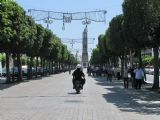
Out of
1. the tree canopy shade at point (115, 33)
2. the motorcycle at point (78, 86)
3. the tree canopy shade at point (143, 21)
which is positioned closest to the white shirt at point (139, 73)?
the tree canopy shade at point (143, 21)

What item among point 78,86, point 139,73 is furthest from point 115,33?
point 78,86

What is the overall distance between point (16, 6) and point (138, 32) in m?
15.0

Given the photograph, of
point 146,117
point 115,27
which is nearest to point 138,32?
point 146,117

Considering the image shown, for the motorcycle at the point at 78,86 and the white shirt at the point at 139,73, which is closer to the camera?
the motorcycle at the point at 78,86

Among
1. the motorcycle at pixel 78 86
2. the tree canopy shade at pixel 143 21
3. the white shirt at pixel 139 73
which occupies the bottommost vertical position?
the motorcycle at pixel 78 86

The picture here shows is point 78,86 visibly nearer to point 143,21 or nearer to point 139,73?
point 143,21

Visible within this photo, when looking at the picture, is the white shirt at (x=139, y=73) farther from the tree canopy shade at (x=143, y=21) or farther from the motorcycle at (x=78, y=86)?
the motorcycle at (x=78, y=86)

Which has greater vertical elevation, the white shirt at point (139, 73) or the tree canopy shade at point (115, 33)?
the tree canopy shade at point (115, 33)

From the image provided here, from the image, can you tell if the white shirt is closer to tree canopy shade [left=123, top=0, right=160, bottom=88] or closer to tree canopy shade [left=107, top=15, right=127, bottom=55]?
tree canopy shade [left=123, top=0, right=160, bottom=88]

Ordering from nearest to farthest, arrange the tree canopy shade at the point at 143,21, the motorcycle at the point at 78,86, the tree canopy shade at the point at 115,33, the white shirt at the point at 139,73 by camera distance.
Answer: the tree canopy shade at the point at 143,21 < the motorcycle at the point at 78,86 < the white shirt at the point at 139,73 < the tree canopy shade at the point at 115,33

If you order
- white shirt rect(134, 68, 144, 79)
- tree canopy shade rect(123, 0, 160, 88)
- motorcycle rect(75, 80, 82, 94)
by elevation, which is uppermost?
tree canopy shade rect(123, 0, 160, 88)

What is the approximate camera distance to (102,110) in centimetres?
2089

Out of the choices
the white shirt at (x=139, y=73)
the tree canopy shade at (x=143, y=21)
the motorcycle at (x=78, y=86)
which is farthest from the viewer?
the white shirt at (x=139, y=73)

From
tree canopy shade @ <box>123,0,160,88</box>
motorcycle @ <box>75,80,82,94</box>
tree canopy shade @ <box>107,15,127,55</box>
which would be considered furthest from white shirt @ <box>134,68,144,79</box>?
tree canopy shade @ <box>107,15,127,55</box>
